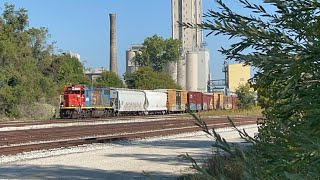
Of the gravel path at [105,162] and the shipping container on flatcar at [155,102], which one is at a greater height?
the shipping container on flatcar at [155,102]

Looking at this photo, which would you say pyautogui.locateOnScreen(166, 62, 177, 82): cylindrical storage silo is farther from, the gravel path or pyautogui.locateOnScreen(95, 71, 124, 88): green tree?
the gravel path

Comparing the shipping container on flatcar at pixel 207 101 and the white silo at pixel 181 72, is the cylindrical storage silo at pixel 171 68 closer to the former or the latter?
the white silo at pixel 181 72

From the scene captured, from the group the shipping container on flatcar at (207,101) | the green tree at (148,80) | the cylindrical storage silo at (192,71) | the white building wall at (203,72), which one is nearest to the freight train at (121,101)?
the shipping container on flatcar at (207,101)

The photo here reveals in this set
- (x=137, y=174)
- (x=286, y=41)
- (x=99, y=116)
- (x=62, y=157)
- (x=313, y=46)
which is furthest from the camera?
(x=99, y=116)

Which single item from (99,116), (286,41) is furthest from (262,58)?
(99,116)

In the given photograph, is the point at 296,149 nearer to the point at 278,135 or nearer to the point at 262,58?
the point at 278,135

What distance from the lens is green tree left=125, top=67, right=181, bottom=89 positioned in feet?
303

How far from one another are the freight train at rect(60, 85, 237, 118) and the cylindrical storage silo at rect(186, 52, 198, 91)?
3157 cm

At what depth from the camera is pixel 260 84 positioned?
2.18m

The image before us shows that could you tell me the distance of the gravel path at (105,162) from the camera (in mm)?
13050

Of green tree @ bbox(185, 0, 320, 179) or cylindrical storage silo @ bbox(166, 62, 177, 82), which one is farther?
cylindrical storage silo @ bbox(166, 62, 177, 82)

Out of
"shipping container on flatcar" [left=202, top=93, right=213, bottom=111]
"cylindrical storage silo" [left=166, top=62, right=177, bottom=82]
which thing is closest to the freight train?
"shipping container on flatcar" [left=202, top=93, right=213, bottom=111]

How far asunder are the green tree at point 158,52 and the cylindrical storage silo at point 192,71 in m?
2.76

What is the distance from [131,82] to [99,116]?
44.8m
